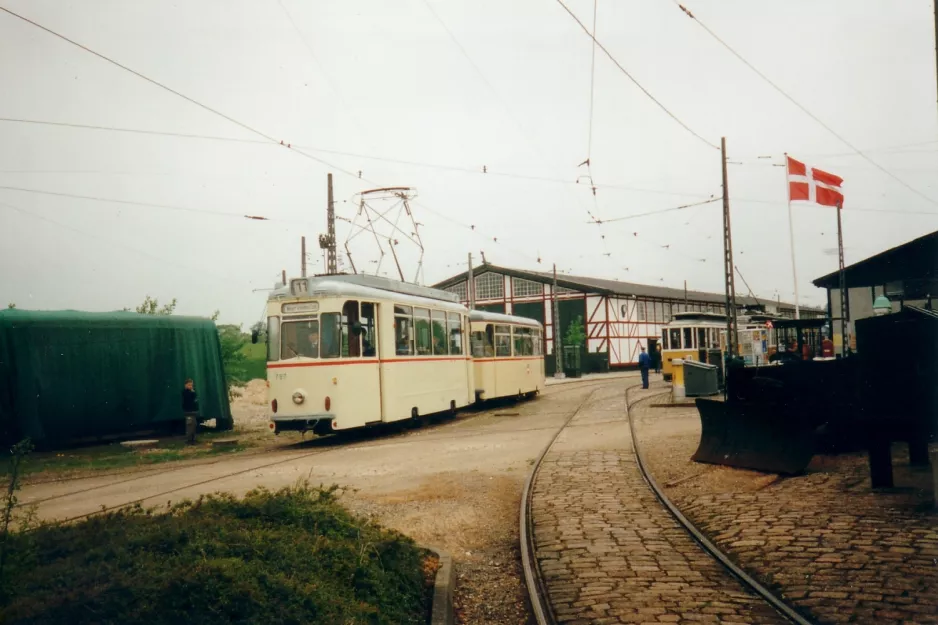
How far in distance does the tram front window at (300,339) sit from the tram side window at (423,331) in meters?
3.50

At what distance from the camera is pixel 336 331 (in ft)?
53.2

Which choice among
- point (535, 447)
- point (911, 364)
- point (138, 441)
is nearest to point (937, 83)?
point (911, 364)

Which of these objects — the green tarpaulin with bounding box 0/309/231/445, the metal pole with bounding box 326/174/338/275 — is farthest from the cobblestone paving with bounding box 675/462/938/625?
the metal pole with bounding box 326/174/338/275

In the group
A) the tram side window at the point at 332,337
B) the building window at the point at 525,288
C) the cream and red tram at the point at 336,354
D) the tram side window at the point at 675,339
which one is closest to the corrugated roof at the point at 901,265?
the tram side window at the point at 675,339

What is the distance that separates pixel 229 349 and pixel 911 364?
843 inches

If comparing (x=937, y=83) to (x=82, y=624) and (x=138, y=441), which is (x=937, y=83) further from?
(x=138, y=441)

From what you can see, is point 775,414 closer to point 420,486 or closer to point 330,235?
point 420,486

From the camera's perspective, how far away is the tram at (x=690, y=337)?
34.4 m

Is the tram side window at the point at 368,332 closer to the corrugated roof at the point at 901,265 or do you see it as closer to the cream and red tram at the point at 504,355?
the cream and red tram at the point at 504,355

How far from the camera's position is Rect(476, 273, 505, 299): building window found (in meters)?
57.0

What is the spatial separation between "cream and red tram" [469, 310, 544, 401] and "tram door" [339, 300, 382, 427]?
750 cm

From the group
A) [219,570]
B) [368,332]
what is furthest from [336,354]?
[219,570]

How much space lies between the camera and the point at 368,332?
55.8 ft

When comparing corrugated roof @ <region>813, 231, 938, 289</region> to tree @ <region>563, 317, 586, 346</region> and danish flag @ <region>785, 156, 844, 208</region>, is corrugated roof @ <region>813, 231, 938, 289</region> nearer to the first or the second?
danish flag @ <region>785, 156, 844, 208</region>
